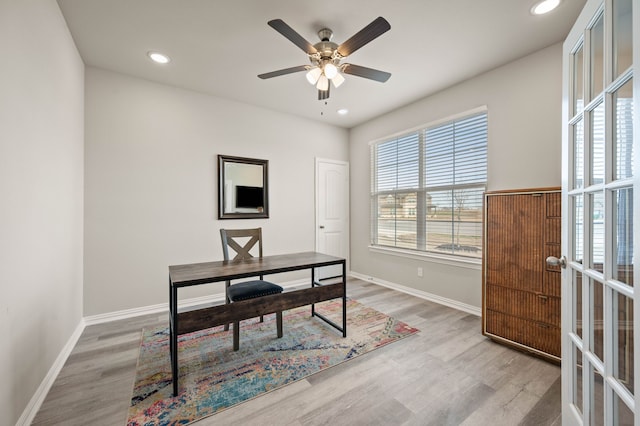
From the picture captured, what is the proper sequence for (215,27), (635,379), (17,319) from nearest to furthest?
(635,379) < (17,319) < (215,27)

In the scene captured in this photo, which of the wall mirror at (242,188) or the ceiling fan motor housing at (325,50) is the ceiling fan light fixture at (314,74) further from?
the wall mirror at (242,188)

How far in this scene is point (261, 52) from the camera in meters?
2.50

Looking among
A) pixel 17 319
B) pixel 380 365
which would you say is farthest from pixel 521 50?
pixel 17 319

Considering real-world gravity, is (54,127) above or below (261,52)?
below

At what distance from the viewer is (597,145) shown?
1.05 meters

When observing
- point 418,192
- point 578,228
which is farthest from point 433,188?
point 578,228

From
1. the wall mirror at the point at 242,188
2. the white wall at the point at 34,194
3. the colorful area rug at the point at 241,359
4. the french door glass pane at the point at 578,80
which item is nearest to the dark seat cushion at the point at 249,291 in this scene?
the colorful area rug at the point at 241,359

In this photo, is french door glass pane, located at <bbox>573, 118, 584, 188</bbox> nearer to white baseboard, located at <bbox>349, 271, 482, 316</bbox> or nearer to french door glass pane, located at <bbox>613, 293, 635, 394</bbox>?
french door glass pane, located at <bbox>613, 293, 635, 394</bbox>

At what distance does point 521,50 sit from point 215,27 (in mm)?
2774

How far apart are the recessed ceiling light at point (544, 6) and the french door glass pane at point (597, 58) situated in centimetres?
118

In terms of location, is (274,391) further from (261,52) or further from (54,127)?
(261,52)

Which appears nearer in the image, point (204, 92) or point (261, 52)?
point (261, 52)

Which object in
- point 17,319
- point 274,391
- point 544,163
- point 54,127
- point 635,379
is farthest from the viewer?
point 544,163

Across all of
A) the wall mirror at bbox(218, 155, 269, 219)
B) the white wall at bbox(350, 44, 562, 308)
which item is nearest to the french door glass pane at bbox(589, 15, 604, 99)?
the white wall at bbox(350, 44, 562, 308)
